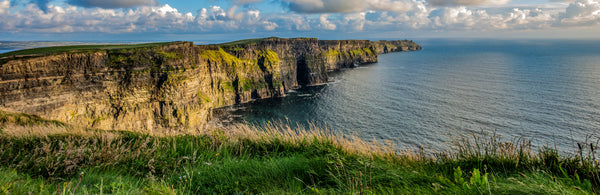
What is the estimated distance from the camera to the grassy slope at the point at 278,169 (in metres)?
4.00

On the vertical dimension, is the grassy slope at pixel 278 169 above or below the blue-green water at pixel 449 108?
above

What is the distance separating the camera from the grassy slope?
4004 millimetres

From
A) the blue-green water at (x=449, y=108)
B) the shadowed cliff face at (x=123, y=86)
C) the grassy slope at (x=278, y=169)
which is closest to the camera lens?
the grassy slope at (x=278, y=169)

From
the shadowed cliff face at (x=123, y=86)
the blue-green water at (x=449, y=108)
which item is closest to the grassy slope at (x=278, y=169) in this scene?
the blue-green water at (x=449, y=108)

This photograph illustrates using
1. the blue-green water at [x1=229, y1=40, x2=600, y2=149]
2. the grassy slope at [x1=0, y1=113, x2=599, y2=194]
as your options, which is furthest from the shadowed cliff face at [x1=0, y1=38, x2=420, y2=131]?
the grassy slope at [x1=0, y1=113, x2=599, y2=194]

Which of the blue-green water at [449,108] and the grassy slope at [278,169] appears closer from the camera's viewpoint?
the grassy slope at [278,169]

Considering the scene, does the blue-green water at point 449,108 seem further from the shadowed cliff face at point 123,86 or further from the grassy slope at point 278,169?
the grassy slope at point 278,169

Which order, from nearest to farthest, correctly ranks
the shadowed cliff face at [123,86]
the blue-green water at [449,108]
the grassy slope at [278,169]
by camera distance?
the grassy slope at [278,169] < the shadowed cliff face at [123,86] < the blue-green water at [449,108]

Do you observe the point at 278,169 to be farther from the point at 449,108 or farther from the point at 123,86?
the point at 449,108

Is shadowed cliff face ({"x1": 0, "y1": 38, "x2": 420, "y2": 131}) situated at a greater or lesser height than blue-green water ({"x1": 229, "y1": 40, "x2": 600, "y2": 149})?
greater

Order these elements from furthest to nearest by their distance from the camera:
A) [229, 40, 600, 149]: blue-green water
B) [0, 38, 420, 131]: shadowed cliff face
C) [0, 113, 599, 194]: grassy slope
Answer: [229, 40, 600, 149]: blue-green water → [0, 38, 420, 131]: shadowed cliff face → [0, 113, 599, 194]: grassy slope

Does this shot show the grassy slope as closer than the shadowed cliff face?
Yes

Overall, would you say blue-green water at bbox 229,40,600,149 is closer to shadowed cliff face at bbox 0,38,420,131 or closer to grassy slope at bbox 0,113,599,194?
shadowed cliff face at bbox 0,38,420,131

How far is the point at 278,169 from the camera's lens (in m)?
5.20
